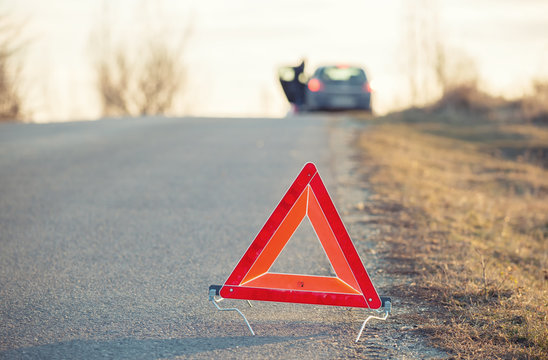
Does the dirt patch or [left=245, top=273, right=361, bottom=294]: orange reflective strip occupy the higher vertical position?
[left=245, top=273, right=361, bottom=294]: orange reflective strip

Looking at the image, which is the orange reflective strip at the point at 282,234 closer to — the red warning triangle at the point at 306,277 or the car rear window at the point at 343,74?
the red warning triangle at the point at 306,277

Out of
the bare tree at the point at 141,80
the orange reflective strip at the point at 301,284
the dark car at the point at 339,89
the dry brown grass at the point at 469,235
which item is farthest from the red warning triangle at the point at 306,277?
the bare tree at the point at 141,80

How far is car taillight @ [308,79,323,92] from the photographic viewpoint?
18.6m

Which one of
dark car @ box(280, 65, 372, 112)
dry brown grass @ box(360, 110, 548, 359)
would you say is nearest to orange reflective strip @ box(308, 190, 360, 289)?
dry brown grass @ box(360, 110, 548, 359)

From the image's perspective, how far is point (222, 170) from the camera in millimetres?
9398

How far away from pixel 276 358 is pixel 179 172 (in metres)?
6.14

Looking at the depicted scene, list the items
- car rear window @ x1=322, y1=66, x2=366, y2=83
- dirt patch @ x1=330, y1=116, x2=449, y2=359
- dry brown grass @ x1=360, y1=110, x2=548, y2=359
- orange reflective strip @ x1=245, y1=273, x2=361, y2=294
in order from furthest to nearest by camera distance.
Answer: car rear window @ x1=322, y1=66, x2=366, y2=83, orange reflective strip @ x1=245, y1=273, x2=361, y2=294, dry brown grass @ x1=360, y1=110, x2=548, y2=359, dirt patch @ x1=330, y1=116, x2=449, y2=359

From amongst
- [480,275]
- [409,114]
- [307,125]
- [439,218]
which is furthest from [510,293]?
[409,114]

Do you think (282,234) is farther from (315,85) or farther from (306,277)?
(315,85)

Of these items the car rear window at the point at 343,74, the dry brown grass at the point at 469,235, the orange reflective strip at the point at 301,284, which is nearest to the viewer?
the dry brown grass at the point at 469,235

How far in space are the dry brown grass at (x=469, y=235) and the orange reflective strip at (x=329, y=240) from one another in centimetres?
56

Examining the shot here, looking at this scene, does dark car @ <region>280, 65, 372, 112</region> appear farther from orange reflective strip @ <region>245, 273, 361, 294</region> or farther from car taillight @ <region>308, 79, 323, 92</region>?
orange reflective strip @ <region>245, 273, 361, 294</region>

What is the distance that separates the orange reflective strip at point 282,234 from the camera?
381cm

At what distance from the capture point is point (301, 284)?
3.81m
